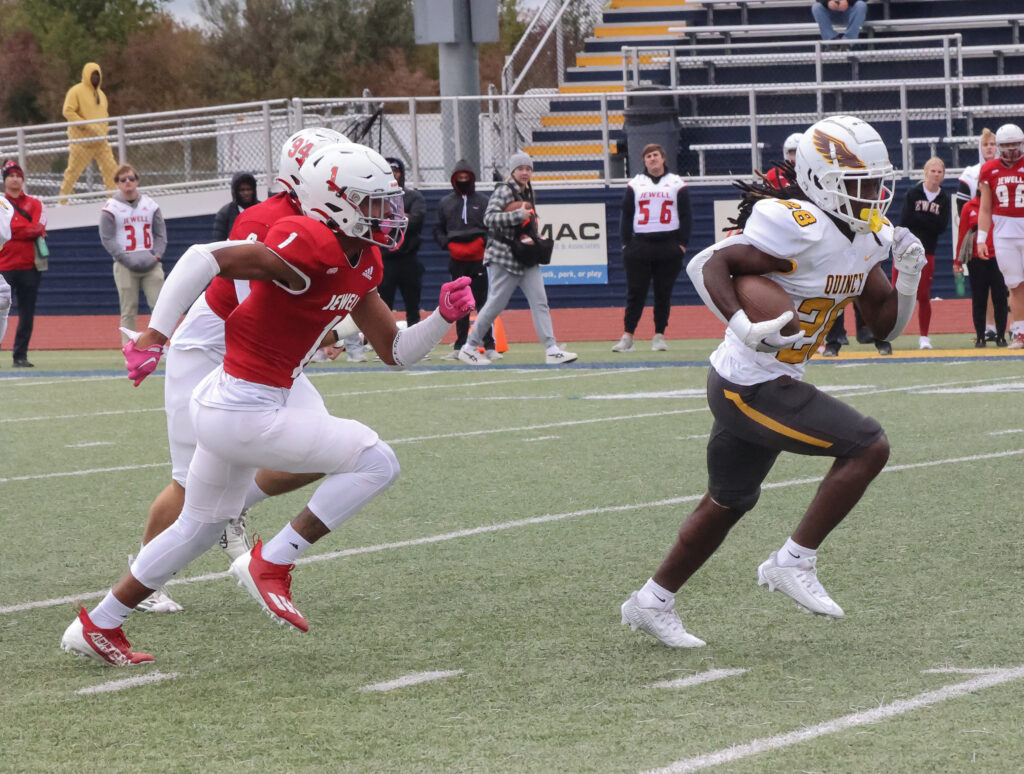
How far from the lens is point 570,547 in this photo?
685 centimetres

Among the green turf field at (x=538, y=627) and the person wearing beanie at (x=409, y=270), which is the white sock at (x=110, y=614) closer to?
the green turf field at (x=538, y=627)

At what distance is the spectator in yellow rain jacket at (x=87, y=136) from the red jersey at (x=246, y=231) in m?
16.4

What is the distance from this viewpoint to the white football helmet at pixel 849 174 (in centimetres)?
514

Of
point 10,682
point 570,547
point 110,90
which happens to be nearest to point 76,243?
point 570,547

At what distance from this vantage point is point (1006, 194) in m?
14.5

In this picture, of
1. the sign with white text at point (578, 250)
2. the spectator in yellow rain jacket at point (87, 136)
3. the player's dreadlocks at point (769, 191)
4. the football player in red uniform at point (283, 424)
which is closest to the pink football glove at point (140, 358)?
the football player in red uniform at point (283, 424)

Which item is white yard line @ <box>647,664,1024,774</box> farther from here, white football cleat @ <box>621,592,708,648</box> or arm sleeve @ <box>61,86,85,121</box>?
arm sleeve @ <box>61,86,85,121</box>

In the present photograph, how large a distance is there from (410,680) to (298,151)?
1.70 metres

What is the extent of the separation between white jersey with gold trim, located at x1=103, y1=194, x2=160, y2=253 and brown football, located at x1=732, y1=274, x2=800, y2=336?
12.1m

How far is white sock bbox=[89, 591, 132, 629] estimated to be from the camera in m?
5.05

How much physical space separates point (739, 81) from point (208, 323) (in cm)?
1821

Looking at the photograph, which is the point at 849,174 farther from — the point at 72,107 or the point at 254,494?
the point at 72,107

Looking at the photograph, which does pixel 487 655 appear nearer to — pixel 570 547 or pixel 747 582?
pixel 747 582

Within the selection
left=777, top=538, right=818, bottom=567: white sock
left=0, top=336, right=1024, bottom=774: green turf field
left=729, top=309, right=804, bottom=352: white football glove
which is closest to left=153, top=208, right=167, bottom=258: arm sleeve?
left=0, top=336, right=1024, bottom=774: green turf field
